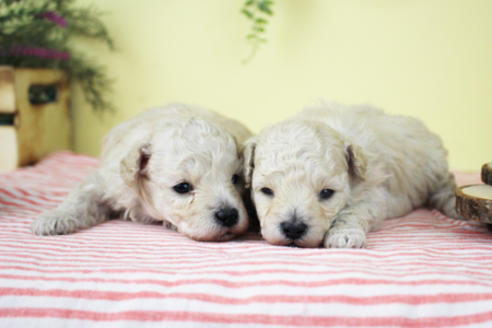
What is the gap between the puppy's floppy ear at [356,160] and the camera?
2359mm

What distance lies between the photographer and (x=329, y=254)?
6.17ft

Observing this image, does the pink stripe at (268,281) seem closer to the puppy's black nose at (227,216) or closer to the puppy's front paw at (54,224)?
the puppy's black nose at (227,216)

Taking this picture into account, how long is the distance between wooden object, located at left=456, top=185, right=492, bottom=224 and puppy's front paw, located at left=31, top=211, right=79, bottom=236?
2021mm

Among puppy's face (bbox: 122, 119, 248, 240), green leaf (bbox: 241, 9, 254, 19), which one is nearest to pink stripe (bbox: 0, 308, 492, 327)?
puppy's face (bbox: 122, 119, 248, 240)

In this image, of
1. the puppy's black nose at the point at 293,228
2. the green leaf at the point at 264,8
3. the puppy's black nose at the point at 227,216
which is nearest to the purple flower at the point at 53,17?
the green leaf at the point at 264,8

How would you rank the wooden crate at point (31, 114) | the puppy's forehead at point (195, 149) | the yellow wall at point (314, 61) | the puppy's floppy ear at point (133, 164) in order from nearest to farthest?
Result: 1. the puppy's forehead at point (195, 149)
2. the puppy's floppy ear at point (133, 164)
3. the wooden crate at point (31, 114)
4. the yellow wall at point (314, 61)

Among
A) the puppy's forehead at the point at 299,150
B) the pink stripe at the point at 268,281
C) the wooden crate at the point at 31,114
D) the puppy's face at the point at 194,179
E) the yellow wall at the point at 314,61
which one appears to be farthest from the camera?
the yellow wall at the point at 314,61

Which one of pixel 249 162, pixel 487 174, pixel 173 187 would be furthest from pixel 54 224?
pixel 487 174

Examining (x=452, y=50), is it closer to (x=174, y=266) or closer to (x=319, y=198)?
(x=319, y=198)

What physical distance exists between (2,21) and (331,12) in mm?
3071

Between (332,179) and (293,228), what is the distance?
347 millimetres

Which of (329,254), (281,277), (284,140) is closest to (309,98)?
(284,140)

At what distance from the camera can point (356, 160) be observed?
2355 mm

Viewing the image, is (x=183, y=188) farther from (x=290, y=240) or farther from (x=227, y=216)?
Result: (x=290, y=240)
